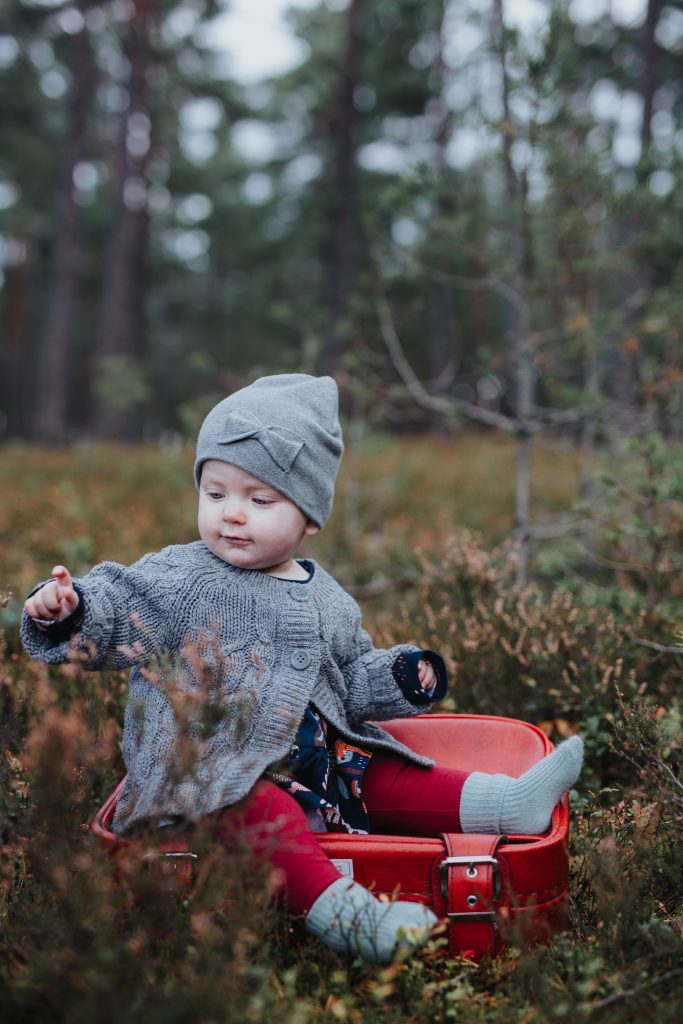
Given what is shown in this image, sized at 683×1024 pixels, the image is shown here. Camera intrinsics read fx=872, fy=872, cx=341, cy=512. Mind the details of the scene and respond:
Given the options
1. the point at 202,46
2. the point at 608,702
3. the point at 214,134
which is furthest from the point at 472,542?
the point at 214,134

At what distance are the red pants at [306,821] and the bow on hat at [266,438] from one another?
85 cm

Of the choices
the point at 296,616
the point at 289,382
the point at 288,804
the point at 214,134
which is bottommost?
the point at 288,804

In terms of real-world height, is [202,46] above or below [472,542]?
above

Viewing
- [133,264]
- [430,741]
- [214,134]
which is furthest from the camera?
[214,134]

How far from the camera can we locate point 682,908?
227cm

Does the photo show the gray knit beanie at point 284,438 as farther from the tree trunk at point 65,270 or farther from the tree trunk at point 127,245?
the tree trunk at point 65,270

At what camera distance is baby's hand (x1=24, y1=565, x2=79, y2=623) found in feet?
6.89

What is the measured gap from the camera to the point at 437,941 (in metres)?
2.04

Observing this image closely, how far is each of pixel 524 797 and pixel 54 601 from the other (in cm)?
136

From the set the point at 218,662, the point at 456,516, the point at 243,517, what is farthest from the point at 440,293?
the point at 218,662

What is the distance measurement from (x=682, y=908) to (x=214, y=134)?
2205 centimetres

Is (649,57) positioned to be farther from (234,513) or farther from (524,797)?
(524,797)

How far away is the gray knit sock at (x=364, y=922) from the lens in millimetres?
1937

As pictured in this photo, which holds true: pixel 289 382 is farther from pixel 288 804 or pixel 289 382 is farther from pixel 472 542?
pixel 472 542
